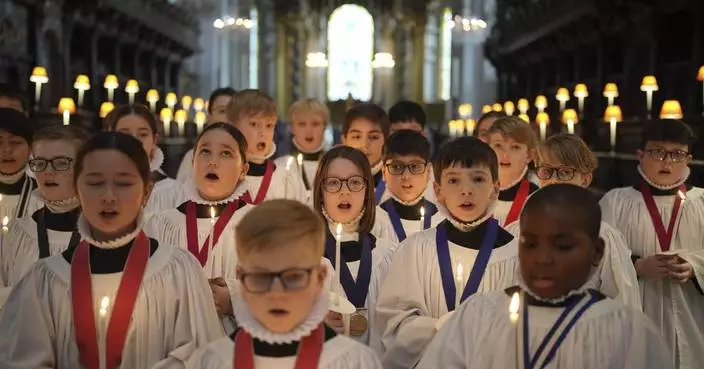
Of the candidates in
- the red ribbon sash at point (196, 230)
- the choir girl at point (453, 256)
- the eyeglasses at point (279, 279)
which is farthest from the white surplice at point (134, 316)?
the red ribbon sash at point (196, 230)

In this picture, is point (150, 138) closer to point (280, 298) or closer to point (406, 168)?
point (406, 168)

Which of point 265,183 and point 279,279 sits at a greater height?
point 265,183

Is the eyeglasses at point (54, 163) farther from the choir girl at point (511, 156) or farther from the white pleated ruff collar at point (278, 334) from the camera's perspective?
the choir girl at point (511, 156)

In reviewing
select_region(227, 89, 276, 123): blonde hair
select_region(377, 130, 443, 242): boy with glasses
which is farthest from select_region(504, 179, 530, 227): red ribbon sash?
select_region(227, 89, 276, 123): blonde hair

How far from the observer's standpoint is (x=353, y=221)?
16.9 feet

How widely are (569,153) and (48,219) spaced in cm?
290

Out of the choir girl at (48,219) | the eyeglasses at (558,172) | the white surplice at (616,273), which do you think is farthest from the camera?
the eyeglasses at (558,172)

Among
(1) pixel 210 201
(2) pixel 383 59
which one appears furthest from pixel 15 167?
(2) pixel 383 59

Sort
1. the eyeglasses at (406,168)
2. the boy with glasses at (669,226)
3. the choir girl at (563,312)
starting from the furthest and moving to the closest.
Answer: the boy with glasses at (669,226) < the eyeglasses at (406,168) < the choir girl at (563,312)

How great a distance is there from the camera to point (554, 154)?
18.2 ft

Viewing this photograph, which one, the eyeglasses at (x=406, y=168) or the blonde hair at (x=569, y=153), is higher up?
the blonde hair at (x=569, y=153)

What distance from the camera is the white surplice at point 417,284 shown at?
4.25 m

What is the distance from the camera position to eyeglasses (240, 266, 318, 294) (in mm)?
2830

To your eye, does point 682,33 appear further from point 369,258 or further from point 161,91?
point 161,91
